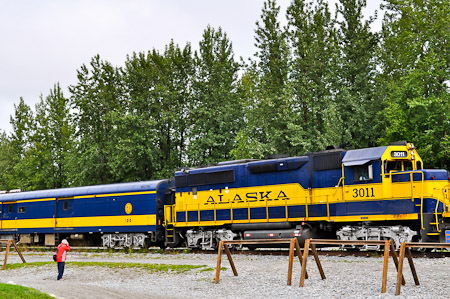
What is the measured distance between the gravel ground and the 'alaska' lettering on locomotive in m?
3.84

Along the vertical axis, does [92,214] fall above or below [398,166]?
below

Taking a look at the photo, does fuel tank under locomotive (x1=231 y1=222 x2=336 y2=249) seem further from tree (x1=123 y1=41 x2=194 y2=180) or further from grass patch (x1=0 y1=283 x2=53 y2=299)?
tree (x1=123 y1=41 x2=194 y2=180)

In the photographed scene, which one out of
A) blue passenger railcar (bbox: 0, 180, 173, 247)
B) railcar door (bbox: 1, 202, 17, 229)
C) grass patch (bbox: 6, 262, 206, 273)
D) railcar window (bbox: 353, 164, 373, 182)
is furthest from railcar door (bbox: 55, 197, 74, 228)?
railcar window (bbox: 353, 164, 373, 182)

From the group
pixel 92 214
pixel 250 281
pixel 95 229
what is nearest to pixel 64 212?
pixel 92 214

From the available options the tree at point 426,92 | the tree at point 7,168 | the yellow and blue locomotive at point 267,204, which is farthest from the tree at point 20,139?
the tree at point 426,92

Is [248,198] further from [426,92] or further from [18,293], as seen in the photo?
[426,92]

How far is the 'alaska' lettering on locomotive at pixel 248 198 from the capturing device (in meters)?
22.3

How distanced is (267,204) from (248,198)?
1.09 m

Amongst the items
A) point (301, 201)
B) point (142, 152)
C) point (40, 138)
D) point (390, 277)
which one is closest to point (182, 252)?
point (301, 201)

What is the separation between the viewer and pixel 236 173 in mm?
23578

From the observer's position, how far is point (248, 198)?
76.1ft

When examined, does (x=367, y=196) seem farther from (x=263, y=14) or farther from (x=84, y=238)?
(x=263, y=14)

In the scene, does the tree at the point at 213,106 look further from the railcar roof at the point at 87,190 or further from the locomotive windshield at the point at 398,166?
the locomotive windshield at the point at 398,166

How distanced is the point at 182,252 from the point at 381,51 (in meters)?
23.6
